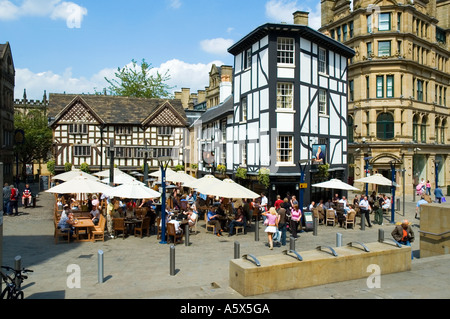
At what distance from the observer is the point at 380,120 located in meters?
36.8

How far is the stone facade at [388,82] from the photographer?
36.1 metres

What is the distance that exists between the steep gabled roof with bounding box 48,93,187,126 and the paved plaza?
21553 millimetres

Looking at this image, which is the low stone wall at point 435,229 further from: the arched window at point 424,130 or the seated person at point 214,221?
the arched window at point 424,130

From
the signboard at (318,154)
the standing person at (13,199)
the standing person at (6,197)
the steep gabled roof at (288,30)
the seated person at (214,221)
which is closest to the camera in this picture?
the seated person at (214,221)

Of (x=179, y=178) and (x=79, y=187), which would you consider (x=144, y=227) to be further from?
(x=179, y=178)

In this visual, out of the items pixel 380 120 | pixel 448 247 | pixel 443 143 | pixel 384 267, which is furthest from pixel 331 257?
pixel 443 143

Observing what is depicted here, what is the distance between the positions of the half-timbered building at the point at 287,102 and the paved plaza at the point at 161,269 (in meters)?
6.60

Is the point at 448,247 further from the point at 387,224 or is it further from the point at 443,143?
the point at 443,143

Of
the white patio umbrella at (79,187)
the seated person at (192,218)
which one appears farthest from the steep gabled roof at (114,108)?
the seated person at (192,218)

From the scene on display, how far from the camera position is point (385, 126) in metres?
36.7

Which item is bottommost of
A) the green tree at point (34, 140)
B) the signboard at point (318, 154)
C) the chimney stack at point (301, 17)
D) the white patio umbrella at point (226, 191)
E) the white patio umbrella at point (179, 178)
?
the white patio umbrella at point (226, 191)

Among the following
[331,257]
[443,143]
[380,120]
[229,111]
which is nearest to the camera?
[331,257]

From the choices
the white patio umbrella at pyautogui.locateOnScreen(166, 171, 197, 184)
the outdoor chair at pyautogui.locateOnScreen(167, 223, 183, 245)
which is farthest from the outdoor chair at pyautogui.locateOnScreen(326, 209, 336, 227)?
the outdoor chair at pyautogui.locateOnScreen(167, 223, 183, 245)
